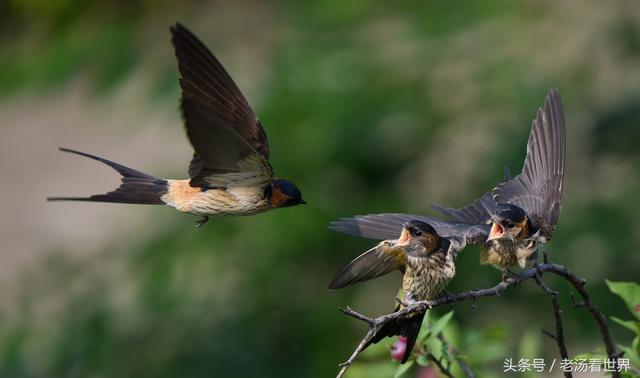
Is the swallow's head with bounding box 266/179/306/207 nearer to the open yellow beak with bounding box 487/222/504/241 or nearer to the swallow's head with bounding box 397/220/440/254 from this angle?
the swallow's head with bounding box 397/220/440/254

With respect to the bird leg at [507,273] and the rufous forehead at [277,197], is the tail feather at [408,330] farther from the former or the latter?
the rufous forehead at [277,197]

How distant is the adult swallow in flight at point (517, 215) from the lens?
8.21ft

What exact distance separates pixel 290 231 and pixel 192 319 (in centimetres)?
75

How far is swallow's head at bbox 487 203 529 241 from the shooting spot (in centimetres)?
248

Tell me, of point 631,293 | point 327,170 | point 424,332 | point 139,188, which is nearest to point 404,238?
point 424,332

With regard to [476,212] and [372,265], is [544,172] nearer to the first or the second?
[476,212]

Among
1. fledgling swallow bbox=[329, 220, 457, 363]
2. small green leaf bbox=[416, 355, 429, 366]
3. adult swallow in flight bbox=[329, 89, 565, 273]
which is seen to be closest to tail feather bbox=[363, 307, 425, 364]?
fledgling swallow bbox=[329, 220, 457, 363]

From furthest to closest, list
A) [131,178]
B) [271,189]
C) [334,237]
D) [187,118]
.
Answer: [334,237], [131,178], [271,189], [187,118]

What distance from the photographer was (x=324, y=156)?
17.5ft

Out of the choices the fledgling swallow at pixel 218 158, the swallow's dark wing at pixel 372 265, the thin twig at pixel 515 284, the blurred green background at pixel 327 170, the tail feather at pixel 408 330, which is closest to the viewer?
the thin twig at pixel 515 284

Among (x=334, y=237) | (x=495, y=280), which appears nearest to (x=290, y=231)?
(x=334, y=237)

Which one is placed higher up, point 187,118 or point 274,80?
point 274,80

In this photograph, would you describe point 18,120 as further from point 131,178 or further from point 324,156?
point 131,178

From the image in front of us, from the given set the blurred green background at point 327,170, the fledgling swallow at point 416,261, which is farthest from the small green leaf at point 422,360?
the blurred green background at point 327,170
